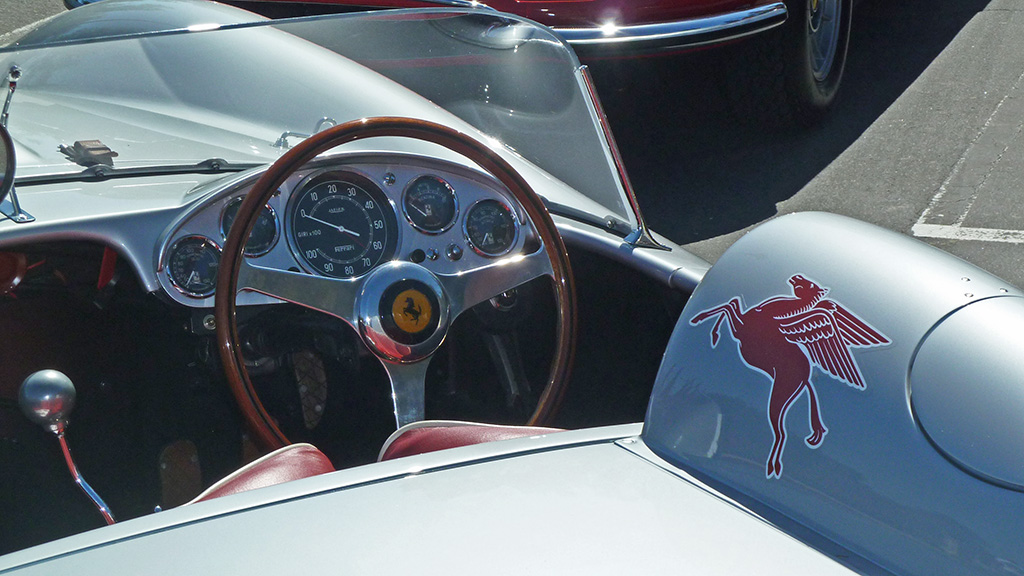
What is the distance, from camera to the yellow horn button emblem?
1.92 metres

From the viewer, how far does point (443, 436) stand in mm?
1643

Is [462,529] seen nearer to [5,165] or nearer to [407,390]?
[407,390]

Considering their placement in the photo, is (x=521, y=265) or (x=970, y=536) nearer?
(x=970, y=536)

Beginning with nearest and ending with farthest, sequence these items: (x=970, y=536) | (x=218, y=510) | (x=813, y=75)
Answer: (x=970, y=536) < (x=218, y=510) < (x=813, y=75)

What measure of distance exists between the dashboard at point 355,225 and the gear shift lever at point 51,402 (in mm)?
321

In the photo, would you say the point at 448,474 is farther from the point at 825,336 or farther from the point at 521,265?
the point at 521,265

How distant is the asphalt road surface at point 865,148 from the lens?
4086mm


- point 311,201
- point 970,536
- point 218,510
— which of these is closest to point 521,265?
point 311,201

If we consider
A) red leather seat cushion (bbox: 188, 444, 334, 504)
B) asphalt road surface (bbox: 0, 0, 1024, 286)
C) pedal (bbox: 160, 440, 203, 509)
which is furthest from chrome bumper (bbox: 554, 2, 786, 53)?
red leather seat cushion (bbox: 188, 444, 334, 504)

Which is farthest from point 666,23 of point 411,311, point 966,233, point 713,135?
point 411,311

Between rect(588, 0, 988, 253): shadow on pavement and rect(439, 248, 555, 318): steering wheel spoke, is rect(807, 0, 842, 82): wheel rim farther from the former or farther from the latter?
rect(439, 248, 555, 318): steering wheel spoke

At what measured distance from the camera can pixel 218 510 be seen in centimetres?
112

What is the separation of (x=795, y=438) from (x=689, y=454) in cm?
15

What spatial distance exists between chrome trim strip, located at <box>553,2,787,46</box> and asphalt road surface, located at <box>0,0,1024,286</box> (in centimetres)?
12
